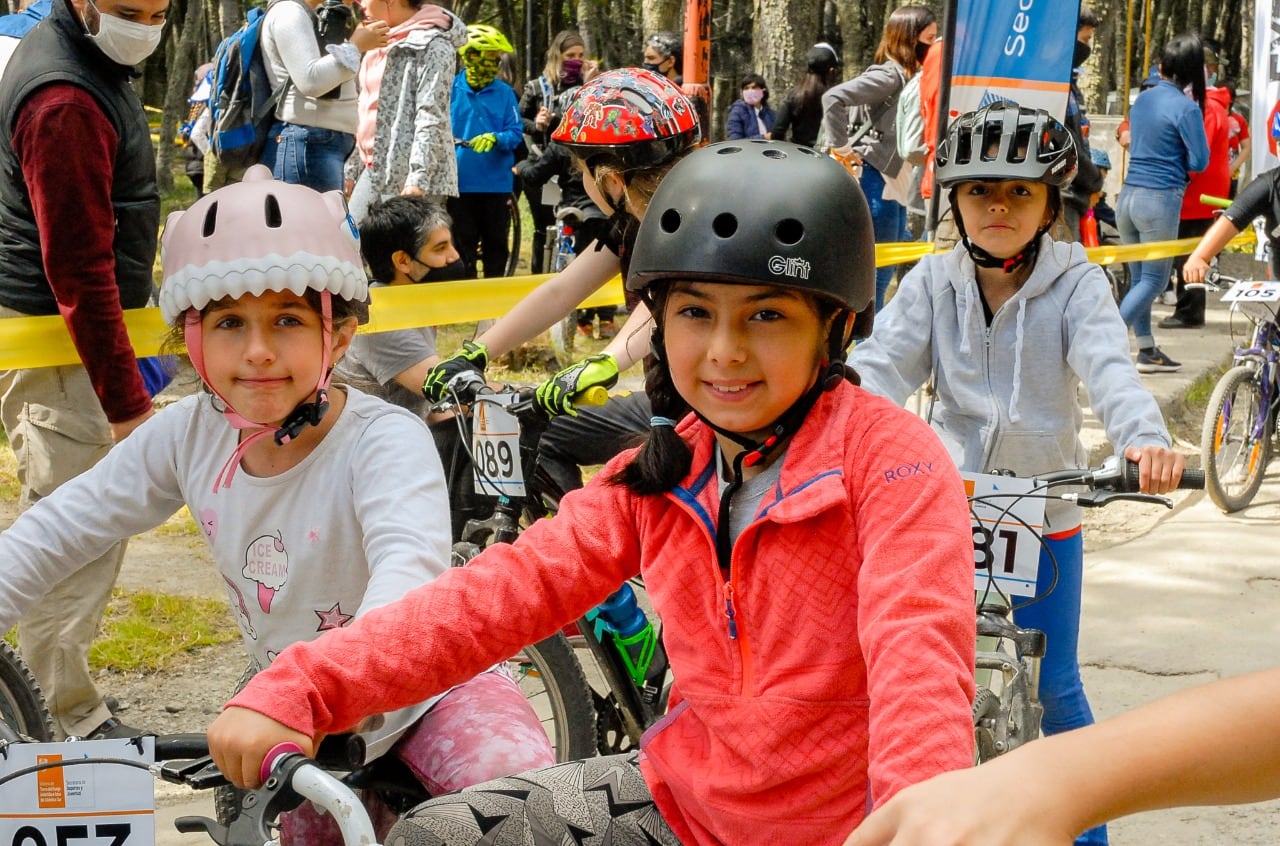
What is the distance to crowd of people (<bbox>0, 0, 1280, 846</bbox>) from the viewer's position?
216cm

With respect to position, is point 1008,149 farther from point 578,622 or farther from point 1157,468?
point 578,622

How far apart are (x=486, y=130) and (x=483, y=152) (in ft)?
1.49

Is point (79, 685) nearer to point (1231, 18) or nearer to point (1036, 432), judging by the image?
point (1036, 432)

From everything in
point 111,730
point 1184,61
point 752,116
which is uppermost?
point 1184,61

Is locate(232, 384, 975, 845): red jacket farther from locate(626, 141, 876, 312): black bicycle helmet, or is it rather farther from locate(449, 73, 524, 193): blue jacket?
locate(449, 73, 524, 193): blue jacket

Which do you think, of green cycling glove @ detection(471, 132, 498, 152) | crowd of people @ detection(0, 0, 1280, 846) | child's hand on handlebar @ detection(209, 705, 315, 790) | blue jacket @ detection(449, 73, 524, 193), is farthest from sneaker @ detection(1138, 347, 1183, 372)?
child's hand on handlebar @ detection(209, 705, 315, 790)

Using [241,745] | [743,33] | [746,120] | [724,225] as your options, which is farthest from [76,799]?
[743,33]

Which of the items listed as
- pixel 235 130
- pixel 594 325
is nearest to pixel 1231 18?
pixel 594 325

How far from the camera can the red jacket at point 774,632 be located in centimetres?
207

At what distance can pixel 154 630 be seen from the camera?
6039 millimetres

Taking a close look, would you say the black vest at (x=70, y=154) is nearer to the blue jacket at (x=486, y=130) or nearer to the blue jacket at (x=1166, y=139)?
the blue jacket at (x=486, y=130)

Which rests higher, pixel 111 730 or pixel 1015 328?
pixel 1015 328

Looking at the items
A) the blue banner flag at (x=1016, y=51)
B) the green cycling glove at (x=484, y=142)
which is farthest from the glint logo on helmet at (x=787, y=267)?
the green cycling glove at (x=484, y=142)

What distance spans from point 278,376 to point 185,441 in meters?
0.29
